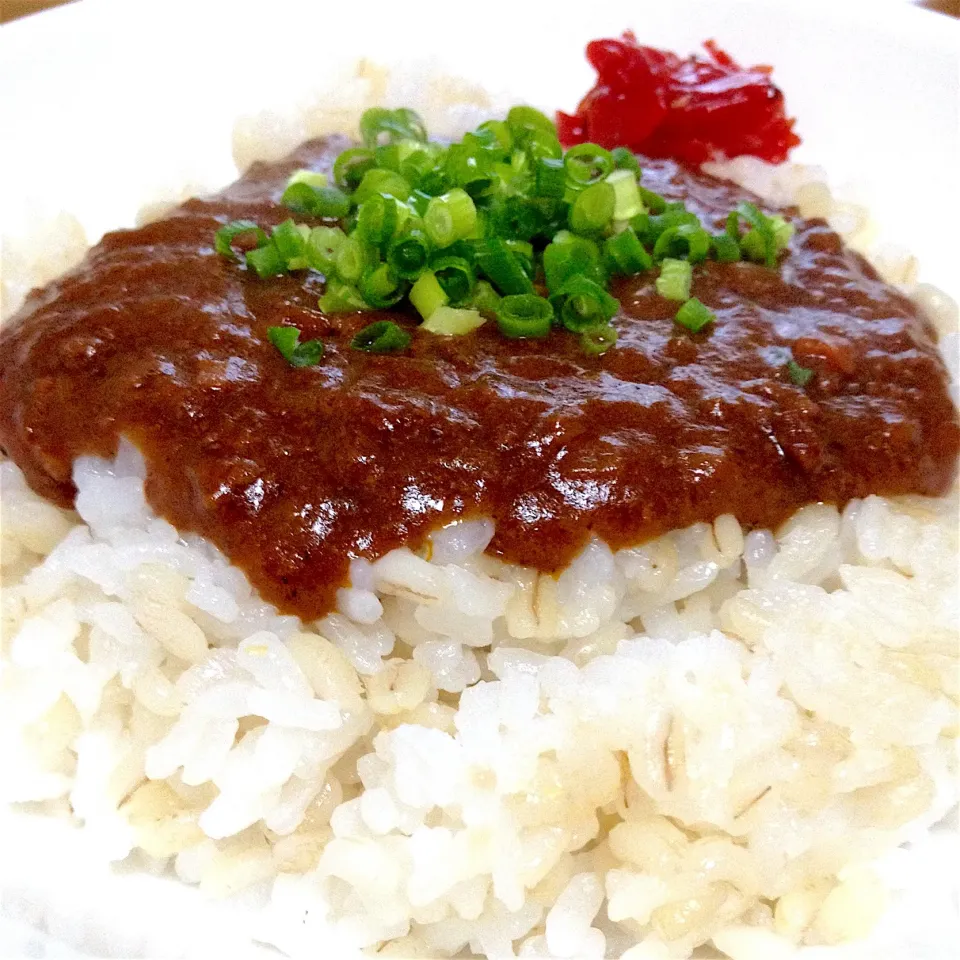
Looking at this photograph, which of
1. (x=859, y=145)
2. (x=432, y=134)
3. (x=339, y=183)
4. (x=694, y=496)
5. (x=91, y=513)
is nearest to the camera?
(x=694, y=496)

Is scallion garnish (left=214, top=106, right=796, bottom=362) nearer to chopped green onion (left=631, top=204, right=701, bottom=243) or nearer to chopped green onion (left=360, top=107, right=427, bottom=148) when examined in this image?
chopped green onion (left=631, top=204, right=701, bottom=243)

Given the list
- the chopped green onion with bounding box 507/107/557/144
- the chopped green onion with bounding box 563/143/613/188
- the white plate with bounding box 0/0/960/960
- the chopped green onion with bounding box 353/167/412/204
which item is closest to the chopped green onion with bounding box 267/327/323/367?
the chopped green onion with bounding box 353/167/412/204

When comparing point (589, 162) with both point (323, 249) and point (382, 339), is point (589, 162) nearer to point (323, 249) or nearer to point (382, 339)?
point (323, 249)

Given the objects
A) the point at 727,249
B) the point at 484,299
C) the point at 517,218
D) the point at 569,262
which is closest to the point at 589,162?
the point at 517,218

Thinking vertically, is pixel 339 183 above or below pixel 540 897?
above

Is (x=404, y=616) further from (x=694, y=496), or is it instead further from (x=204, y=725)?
(x=694, y=496)

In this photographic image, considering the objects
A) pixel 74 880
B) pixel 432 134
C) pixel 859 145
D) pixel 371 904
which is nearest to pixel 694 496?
pixel 371 904
